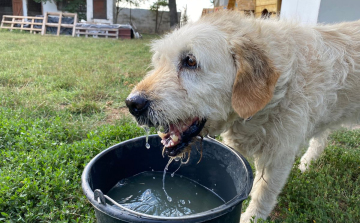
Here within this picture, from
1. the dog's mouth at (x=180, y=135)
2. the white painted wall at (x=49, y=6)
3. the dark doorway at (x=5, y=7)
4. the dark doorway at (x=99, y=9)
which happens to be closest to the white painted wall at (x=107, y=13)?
the dark doorway at (x=99, y=9)

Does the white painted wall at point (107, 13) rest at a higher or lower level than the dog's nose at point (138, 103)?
higher

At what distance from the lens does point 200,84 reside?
192 centimetres

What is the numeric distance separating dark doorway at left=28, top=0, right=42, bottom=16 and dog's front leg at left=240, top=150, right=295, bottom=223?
27707mm

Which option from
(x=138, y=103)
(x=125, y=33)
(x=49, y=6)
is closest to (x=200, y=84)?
(x=138, y=103)

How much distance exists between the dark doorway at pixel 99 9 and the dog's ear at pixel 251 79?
2257 centimetres

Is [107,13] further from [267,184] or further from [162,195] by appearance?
[267,184]

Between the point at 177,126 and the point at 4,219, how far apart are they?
149cm

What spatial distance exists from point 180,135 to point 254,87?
2.05 feet

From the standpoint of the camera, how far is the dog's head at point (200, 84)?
184cm

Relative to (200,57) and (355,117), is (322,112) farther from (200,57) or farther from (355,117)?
(200,57)

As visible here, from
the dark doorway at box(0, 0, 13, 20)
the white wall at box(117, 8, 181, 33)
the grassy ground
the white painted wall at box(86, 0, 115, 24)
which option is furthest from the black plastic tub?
the dark doorway at box(0, 0, 13, 20)

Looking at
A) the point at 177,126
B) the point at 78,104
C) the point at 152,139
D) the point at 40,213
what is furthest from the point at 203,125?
the point at 78,104

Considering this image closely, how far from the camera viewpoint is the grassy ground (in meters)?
2.27

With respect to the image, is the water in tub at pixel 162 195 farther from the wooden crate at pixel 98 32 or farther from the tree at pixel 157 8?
the tree at pixel 157 8
